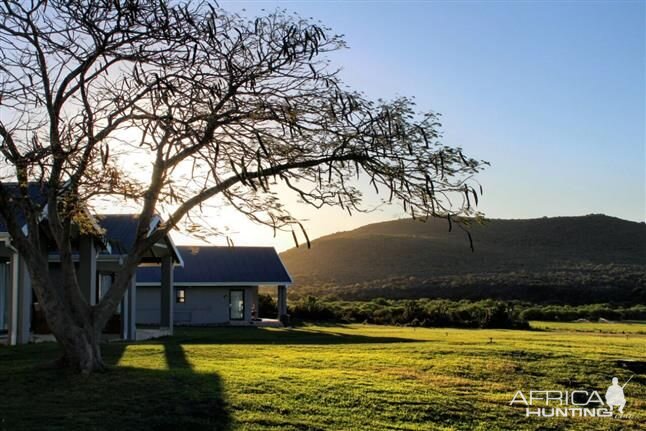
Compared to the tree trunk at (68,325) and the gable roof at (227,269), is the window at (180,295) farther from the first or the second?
the tree trunk at (68,325)

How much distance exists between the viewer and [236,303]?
1594 inches

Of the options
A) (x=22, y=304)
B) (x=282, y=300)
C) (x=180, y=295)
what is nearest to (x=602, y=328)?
(x=282, y=300)

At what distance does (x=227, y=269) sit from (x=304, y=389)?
28844 mm

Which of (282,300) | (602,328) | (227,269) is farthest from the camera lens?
(227,269)

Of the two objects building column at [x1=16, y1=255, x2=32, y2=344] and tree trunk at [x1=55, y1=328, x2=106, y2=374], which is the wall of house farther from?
tree trunk at [x1=55, y1=328, x2=106, y2=374]

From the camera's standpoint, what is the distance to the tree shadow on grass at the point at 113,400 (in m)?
9.59

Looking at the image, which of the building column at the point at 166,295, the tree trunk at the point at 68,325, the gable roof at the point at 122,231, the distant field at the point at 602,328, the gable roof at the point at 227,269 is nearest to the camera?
the tree trunk at the point at 68,325

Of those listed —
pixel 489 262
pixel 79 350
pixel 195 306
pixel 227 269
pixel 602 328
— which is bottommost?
pixel 602 328

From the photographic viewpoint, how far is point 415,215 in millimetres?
11781

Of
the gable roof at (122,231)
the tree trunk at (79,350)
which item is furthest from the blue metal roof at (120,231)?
the tree trunk at (79,350)

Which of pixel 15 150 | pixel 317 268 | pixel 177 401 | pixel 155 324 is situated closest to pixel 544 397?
pixel 177 401

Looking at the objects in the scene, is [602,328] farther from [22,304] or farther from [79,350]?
[79,350]

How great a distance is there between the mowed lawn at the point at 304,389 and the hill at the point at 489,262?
45959 millimetres

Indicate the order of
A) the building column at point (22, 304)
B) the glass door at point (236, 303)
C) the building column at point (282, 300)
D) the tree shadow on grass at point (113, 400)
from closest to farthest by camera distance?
the tree shadow on grass at point (113, 400), the building column at point (22, 304), the building column at point (282, 300), the glass door at point (236, 303)
